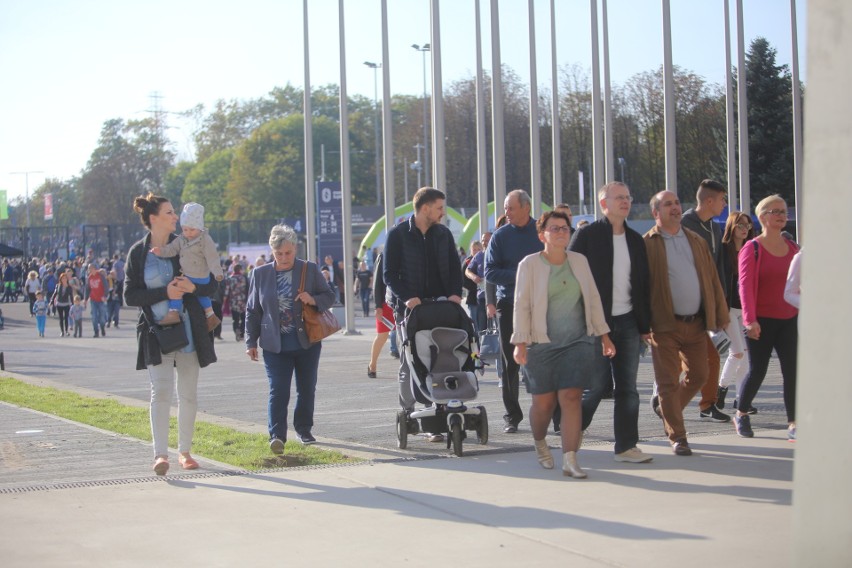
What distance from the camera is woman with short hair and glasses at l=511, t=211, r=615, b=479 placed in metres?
7.95

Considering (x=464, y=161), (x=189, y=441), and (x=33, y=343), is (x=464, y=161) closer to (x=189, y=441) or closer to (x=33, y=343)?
(x=33, y=343)

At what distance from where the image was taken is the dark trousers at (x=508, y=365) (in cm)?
1013

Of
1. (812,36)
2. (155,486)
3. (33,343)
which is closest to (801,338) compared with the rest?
(812,36)

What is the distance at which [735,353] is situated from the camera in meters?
10.4

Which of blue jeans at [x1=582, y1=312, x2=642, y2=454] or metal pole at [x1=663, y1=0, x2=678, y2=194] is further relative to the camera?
metal pole at [x1=663, y1=0, x2=678, y2=194]

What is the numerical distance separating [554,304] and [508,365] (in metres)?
2.21

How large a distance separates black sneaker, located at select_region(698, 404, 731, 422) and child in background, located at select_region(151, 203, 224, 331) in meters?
4.68

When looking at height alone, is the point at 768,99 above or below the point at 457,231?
above

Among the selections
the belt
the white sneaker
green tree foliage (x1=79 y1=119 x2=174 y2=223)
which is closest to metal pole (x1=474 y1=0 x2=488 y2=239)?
the belt

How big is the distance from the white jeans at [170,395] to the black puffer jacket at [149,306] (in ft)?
0.26

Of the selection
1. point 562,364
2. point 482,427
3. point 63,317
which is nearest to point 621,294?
point 562,364

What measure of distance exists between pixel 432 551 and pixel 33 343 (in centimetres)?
2738

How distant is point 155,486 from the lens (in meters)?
7.93

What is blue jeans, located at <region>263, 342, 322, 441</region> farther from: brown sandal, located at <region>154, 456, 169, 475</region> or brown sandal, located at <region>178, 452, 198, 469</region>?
brown sandal, located at <region>154, 456, 169, 475</region>
